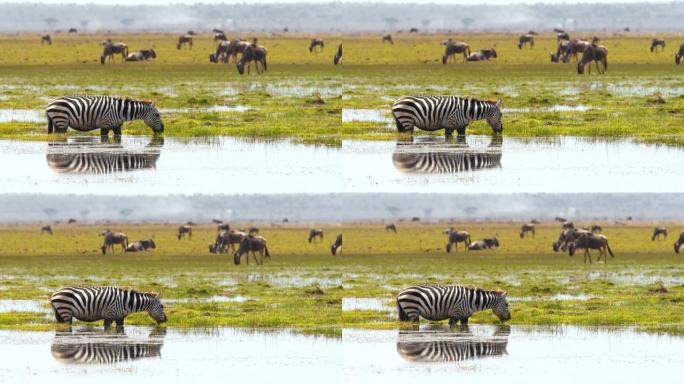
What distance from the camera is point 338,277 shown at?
29438mm

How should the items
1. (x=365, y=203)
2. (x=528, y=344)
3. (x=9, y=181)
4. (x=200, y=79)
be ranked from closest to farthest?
1. (x=528, y=344)
2. (x=9, y=181)
3. (x=200, y=79)
4. (x=365, y=203)

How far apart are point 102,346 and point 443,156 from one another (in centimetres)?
657

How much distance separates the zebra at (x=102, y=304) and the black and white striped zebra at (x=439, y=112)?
219 inches

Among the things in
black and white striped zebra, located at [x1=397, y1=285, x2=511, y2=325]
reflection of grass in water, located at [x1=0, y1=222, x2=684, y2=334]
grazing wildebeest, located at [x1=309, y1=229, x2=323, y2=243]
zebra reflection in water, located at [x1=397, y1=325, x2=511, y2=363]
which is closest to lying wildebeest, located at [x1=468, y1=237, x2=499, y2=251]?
reflection of grass in water, located at [x1=0, y1=222, x2=684, y2=334]

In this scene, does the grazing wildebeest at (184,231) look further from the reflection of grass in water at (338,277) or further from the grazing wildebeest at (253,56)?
the grazing wildebeest at (253,56)

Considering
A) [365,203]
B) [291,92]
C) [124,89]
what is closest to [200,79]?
[124,89]

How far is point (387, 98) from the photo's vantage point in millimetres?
28750

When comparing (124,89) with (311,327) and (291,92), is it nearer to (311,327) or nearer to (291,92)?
(291,92)

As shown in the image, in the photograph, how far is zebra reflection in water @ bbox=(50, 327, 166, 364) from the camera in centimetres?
1842

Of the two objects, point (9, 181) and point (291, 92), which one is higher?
point (291, 92)

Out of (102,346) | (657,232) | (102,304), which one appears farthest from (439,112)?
(657,232)

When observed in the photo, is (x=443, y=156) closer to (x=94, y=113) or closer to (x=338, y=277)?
(x=94, y=113)

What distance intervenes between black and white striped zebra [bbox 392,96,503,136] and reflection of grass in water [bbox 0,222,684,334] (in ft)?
11.4

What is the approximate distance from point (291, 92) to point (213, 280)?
484 centimetres
